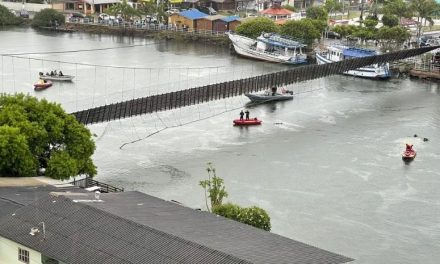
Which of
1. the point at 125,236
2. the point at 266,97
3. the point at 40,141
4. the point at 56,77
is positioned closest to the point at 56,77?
the point at 56,77

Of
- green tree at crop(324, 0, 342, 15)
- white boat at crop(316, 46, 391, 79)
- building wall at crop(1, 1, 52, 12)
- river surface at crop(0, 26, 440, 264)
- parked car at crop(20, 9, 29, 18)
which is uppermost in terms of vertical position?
green tree at crop(324, 0, 342, 15)

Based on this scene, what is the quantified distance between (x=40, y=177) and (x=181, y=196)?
451 centimetres

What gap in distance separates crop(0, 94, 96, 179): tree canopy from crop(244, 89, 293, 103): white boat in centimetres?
1451

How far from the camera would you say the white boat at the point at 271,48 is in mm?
47750

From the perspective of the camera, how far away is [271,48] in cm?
4872

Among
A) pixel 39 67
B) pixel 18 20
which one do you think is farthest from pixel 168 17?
pixel 39 67

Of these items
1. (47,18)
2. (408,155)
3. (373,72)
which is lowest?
(408,155)

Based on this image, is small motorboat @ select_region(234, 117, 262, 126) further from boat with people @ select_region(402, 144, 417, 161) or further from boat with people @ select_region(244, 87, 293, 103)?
boat with people @ select_region(402, 144, 417, 161)

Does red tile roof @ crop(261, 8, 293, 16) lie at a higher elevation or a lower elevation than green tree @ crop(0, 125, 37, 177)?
higher

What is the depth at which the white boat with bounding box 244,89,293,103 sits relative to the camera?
35959 millimetres

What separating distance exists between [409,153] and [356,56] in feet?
57.1

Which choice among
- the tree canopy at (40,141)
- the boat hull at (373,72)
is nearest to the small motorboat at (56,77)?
the boat hull at (373,72)

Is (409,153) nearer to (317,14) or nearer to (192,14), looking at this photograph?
(317,14)

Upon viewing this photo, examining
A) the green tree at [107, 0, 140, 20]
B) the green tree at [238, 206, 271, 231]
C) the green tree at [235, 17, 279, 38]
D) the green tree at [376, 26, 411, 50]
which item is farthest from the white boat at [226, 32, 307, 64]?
the green tree at [238, 206, 271, 231]
